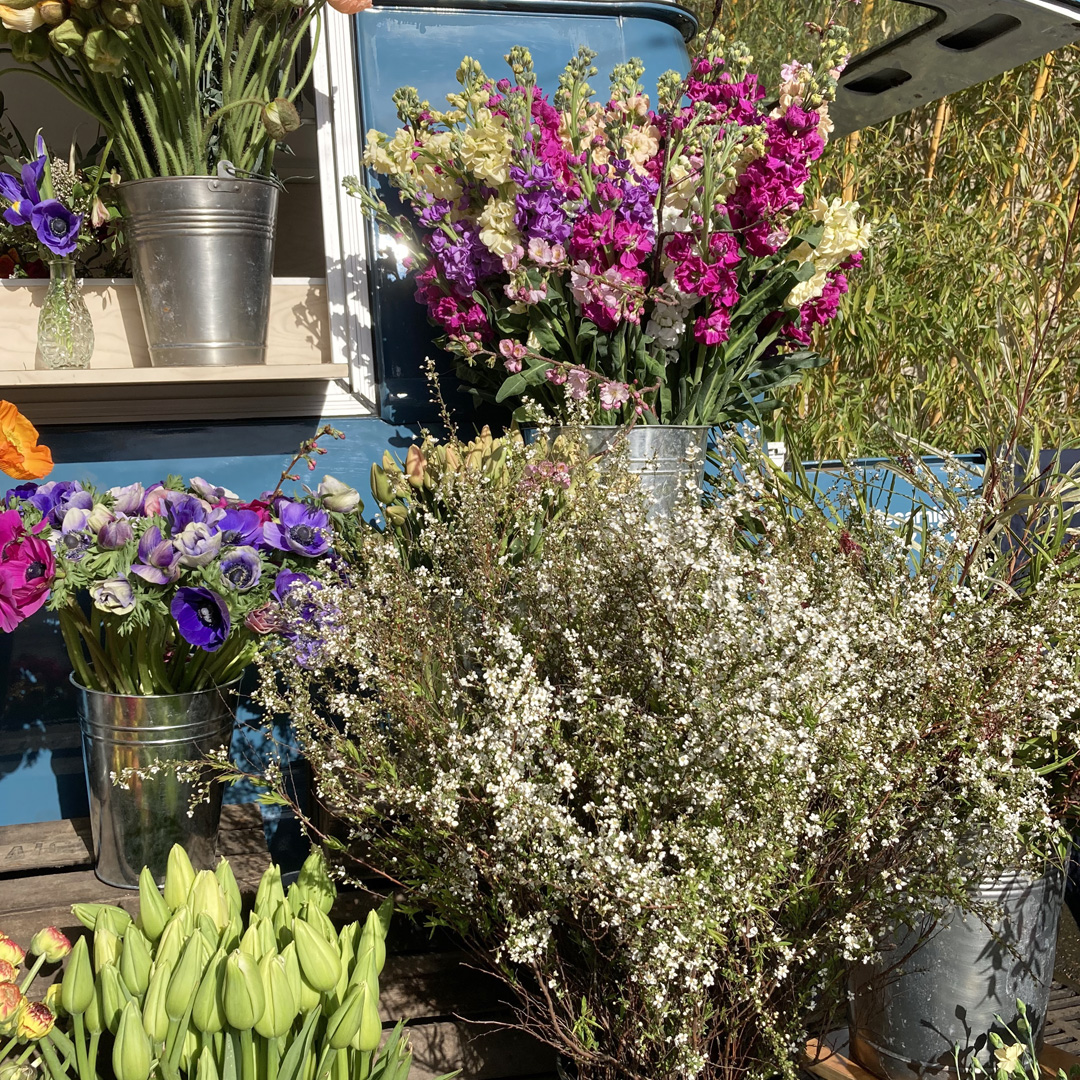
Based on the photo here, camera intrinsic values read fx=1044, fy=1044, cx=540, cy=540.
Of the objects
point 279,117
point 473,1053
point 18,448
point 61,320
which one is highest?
point 279,117

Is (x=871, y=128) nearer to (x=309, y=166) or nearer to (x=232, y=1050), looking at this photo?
(x=309, y=166)

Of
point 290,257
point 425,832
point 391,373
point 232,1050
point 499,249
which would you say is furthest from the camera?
point 290,257

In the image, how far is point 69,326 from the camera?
5.83ft

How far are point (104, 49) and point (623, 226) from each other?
2.78 feet

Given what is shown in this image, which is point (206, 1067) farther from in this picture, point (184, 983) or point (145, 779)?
point (145, 779)

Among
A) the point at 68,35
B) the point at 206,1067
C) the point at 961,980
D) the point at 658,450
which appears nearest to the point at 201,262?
the point at 68,35

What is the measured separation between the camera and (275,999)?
3.21 feet

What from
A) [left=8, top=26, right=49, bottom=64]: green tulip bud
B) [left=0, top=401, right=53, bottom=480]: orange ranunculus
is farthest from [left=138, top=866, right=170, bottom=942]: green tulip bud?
[left=8, top=26, right=49, bottom=64]: green tulip bud

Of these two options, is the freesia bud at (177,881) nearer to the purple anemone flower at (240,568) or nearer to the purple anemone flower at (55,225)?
the purple anemone flower at (240,568)

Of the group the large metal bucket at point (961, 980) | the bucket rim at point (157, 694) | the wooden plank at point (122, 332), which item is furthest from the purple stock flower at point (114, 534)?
the large metal bucket at point (961, 980)

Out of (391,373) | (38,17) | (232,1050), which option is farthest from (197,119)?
(232,1050)

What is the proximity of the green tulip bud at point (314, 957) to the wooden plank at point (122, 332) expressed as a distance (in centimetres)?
101

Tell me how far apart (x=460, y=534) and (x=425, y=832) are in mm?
410

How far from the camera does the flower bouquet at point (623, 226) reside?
167 centimetres
